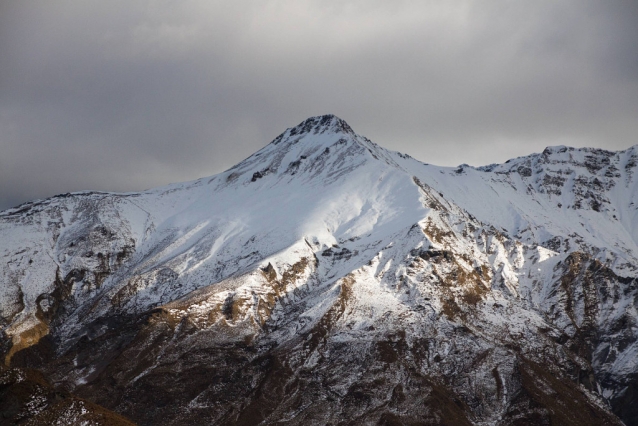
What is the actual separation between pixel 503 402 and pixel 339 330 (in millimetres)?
41723

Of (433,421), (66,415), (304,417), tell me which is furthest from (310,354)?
(66,415)

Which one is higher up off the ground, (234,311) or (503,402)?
(234,311)

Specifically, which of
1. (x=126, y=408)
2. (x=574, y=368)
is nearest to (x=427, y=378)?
(x=574, y=368)

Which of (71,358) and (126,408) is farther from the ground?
(71,358)

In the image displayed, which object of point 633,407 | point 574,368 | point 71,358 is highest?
point 71,358

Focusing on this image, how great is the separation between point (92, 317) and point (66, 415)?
4717 inches

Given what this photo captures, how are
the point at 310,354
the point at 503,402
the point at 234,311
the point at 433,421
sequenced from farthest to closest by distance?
the point at 234,311
the point at 310,354
the point at 503,402
the point at 433,421

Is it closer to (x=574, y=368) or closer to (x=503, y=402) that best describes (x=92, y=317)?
(x=503, y=402)

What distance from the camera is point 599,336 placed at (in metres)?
195

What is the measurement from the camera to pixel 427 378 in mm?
161000

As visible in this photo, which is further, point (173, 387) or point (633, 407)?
point (633, 407)

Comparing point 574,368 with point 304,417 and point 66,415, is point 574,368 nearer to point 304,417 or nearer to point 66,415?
point 304,417

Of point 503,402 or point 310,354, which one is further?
point 310,354

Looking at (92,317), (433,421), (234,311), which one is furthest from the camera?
(92,317)
